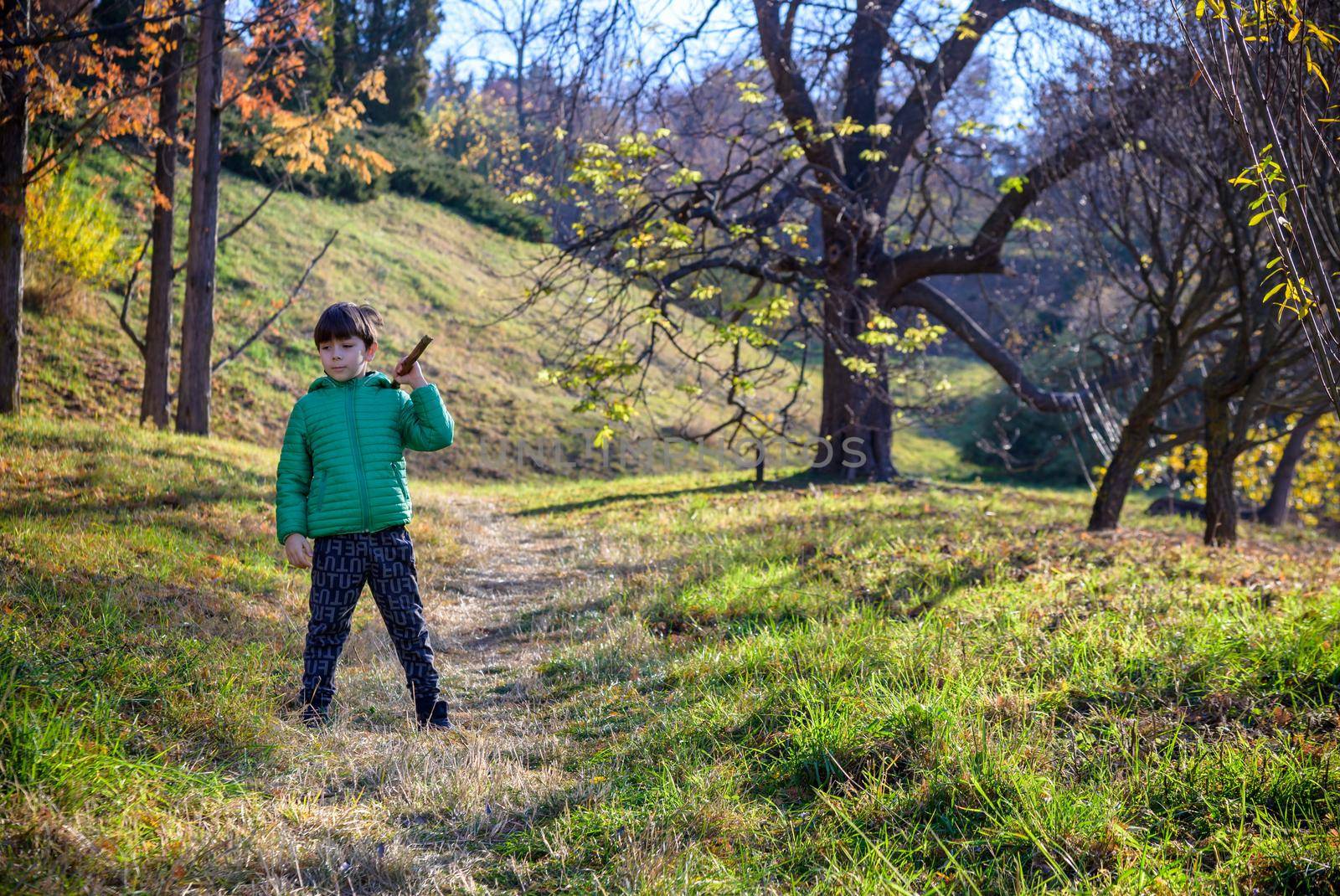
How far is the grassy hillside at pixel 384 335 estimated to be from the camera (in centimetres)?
1295

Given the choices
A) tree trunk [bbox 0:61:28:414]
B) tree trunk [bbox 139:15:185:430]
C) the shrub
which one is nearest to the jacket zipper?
tree trunk [bbox 0:61:28:414]

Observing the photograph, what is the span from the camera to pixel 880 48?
40.4 ft

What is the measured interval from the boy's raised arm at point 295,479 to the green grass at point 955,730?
1467 millimetres

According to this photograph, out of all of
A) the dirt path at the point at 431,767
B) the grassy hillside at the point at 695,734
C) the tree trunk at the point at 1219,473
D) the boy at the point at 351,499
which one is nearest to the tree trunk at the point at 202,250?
the grassy hillside at the point at 695,734

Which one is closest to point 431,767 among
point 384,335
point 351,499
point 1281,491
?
point 351,499

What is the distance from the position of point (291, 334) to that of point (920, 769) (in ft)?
54.0

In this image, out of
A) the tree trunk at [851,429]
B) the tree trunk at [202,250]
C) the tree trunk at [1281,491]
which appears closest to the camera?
the tree trunk at [202,250]

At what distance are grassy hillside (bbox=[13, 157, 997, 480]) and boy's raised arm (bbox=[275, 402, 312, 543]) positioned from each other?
6599 millimetres

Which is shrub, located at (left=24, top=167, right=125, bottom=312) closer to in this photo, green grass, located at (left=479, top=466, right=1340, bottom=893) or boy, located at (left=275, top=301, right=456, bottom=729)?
boy, located at (left=275, top=301, right=456, bottom=729)

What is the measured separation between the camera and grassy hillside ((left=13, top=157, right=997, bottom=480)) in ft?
42.5

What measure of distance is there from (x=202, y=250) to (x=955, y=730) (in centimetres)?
1032

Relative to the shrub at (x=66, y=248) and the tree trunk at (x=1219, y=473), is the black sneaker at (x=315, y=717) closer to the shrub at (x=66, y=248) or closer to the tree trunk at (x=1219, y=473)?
the tree trunk at (x=1219, y=473)

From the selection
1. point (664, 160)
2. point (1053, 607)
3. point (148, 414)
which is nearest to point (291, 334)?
point (148, 414)

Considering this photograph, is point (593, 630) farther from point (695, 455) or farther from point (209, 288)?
point (695, 455)
